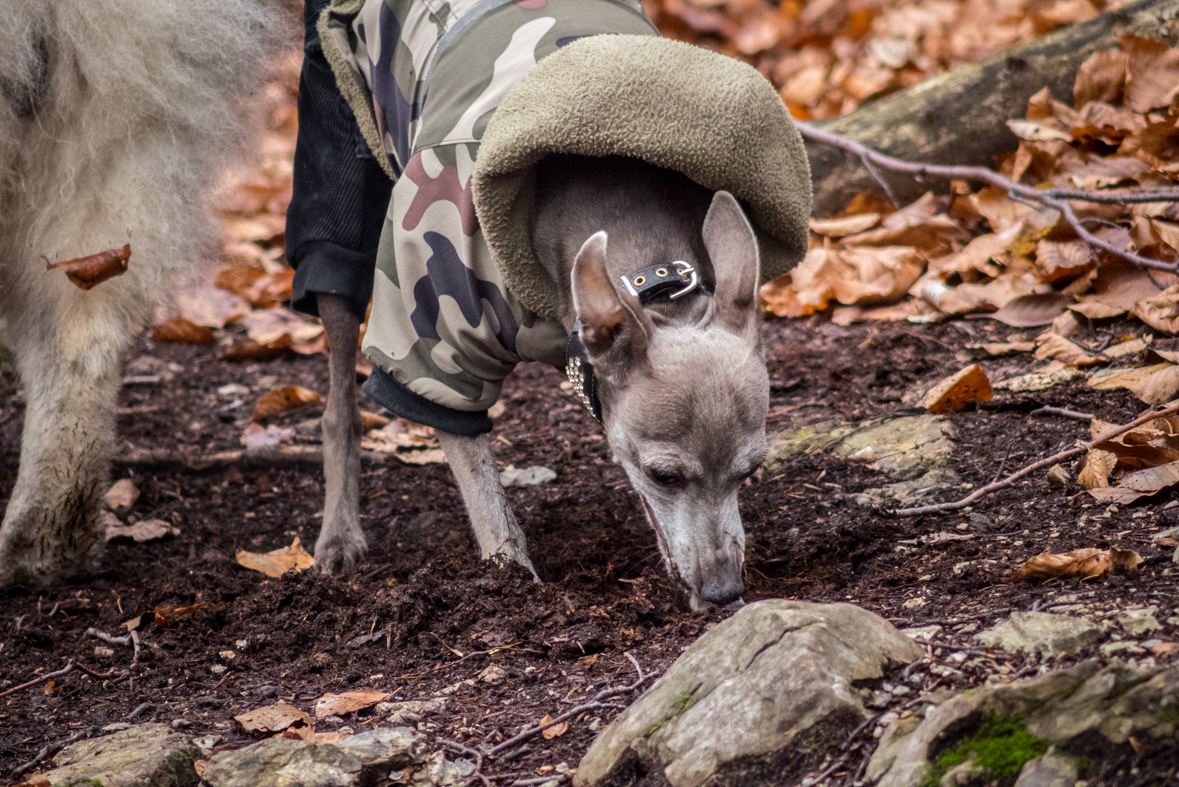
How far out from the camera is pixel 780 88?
7.55 metres

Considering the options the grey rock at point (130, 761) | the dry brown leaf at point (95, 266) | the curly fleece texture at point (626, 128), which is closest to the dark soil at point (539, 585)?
the grey rock at point (130, 761)

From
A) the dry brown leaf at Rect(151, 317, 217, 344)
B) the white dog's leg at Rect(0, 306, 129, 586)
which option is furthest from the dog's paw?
the dry brown leaf at Rect(151, 317, 217, 344)

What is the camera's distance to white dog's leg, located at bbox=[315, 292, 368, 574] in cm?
340

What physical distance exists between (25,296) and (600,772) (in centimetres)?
262

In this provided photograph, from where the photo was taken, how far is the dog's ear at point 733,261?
244cm

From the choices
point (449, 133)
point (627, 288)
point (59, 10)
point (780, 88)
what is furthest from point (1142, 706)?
point (780, 88)

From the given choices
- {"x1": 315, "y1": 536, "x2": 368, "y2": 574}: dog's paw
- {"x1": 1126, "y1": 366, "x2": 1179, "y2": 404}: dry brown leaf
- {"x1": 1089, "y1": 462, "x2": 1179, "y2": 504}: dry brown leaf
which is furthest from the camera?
{"x1": 315, "y1": 536, "x2": 368, "y2": 574}: dog's paw

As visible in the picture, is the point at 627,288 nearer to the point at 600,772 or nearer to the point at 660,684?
the point at 660,684

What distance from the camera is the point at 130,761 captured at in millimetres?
1804

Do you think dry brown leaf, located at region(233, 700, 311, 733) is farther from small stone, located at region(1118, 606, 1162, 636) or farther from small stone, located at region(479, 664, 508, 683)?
small stone, located at region(1118, 606, 1162, 636)

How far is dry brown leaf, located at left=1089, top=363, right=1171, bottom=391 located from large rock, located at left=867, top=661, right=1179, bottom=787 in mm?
1827

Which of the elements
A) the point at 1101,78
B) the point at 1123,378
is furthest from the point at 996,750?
the point at 1101,78

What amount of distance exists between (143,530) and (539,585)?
174 cm

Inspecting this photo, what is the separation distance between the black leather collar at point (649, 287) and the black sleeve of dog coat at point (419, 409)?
46 cm
